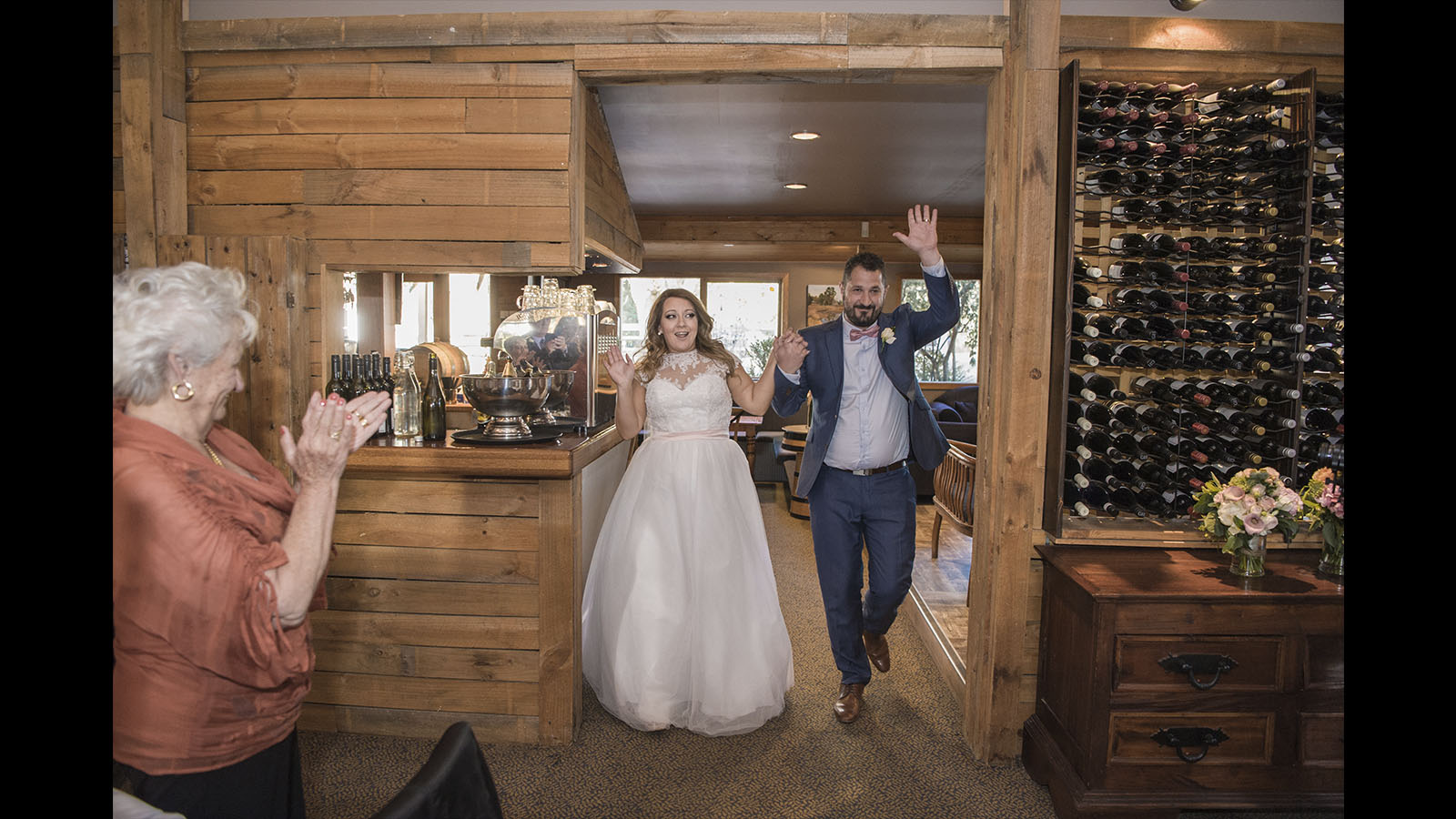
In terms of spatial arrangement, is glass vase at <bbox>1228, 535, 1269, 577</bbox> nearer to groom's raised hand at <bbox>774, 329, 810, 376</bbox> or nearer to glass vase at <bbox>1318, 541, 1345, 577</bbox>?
glass vase at <bbox>1318, 541, 1345, 577</bbox>

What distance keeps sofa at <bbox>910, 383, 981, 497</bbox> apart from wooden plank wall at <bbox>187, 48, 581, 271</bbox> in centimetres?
325

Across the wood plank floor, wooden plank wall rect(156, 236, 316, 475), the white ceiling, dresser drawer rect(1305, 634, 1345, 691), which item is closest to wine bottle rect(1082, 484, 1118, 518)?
dresser drawer rect(1305, 634, 1345, 691)

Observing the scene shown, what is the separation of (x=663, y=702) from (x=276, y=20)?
2781 millimetres

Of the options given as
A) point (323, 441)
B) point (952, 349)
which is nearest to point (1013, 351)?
point (323, 441)

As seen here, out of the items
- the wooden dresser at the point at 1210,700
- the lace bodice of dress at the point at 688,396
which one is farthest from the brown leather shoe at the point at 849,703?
the lace bodice of dress at the point at 688,396

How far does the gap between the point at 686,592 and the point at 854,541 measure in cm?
68

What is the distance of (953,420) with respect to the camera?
793cm

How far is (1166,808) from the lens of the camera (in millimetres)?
2400

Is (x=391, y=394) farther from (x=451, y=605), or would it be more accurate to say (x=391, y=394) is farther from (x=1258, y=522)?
(x=1258, y=522)

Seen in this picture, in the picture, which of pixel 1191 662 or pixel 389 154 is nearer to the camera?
pixel 1191 662

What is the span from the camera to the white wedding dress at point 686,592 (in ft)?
9.97

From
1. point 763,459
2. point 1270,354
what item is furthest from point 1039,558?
point 763,459
